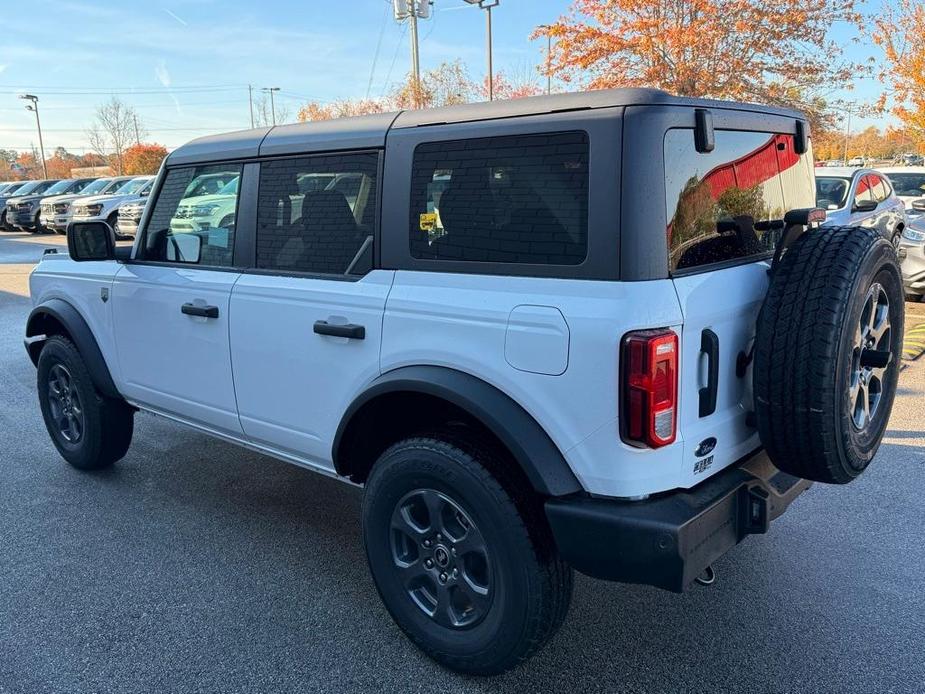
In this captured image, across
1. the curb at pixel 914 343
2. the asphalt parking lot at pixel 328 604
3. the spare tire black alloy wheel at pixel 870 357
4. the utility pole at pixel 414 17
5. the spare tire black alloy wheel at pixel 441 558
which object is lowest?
the asphalt parking lot at pixel 328 604

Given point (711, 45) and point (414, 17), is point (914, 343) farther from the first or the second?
point (414, 17)

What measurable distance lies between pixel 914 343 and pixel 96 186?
25687 mm

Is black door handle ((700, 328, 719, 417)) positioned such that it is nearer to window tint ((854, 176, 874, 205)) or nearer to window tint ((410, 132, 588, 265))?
window tint ((410, 132, 588, 265))

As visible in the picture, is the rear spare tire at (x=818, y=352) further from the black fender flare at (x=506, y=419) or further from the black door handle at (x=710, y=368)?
the black fender flare at (x=506, y=419)

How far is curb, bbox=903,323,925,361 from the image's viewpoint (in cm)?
685

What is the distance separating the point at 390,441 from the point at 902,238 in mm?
9104

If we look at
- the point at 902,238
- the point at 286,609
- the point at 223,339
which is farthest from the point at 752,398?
the point at 902,238

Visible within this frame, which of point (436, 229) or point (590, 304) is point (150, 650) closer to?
point (436, 229)

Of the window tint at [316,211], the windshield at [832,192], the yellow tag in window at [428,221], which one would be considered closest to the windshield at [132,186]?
the windshield at [832,192]

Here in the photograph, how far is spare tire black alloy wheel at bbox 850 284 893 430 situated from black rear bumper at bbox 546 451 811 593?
1.72 feet

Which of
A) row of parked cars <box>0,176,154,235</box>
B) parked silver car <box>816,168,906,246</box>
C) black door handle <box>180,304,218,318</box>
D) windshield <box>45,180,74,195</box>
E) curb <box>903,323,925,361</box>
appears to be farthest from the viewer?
windshield <box>45,180,74,195</box>

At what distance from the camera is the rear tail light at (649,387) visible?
2156 mm

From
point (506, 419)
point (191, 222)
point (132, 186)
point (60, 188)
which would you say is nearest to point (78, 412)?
point (191, 222)


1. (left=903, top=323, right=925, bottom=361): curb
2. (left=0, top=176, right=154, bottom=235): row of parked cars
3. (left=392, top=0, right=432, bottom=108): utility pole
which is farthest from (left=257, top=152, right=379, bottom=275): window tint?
(left=392, top=0, right=432, bottom=108): utility pole
